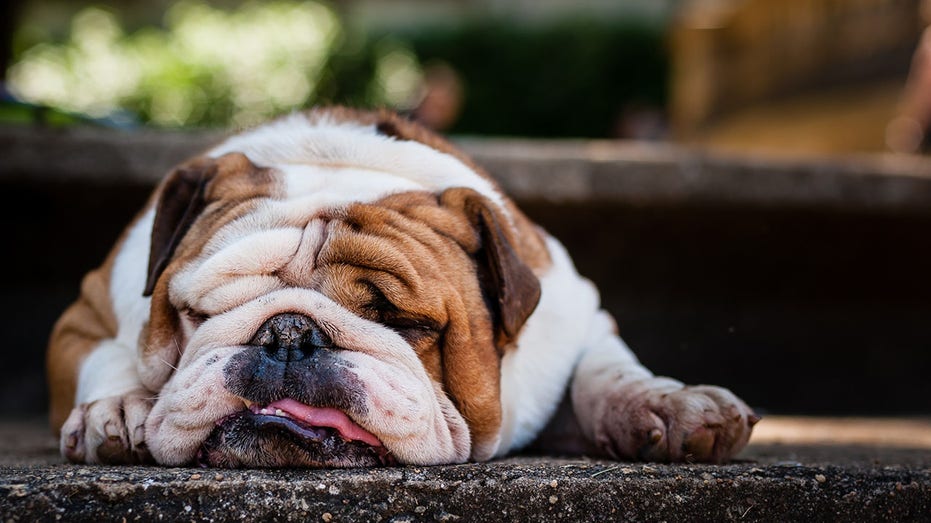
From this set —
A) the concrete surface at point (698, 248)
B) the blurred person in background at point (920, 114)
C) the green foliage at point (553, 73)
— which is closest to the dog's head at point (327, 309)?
the concrete surface at point (698, 248)

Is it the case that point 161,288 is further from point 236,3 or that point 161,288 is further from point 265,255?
point 236,3

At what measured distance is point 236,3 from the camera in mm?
17531

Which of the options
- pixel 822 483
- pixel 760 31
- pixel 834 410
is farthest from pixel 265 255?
pixel 760 31

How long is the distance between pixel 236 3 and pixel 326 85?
728 cm

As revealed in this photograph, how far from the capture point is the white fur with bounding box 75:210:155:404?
9.24 ft

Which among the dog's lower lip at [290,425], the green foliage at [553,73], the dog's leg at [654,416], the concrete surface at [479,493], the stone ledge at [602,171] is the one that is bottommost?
the green foliage at [553,73]

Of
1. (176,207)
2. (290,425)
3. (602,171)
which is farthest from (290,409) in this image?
(602,171)

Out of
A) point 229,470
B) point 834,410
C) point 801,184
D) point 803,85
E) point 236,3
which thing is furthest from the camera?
point 236,3

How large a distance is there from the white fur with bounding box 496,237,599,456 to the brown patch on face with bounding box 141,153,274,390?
82cm

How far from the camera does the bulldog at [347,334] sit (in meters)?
2.29

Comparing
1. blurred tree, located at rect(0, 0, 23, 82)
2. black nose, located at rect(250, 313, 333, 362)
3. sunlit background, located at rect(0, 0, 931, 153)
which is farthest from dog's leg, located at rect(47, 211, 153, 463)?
blurred tree, located at rect(0, 0, 23, 82)

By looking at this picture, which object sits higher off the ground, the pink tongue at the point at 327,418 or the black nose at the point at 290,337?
the black nose at the point at 290,337

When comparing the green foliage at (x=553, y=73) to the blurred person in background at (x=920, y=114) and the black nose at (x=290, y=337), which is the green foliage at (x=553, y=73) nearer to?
the blurred person in background at (x=920, y=114)

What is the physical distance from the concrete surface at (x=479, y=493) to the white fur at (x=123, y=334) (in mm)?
433
